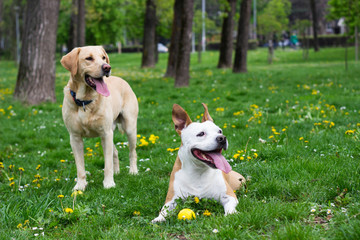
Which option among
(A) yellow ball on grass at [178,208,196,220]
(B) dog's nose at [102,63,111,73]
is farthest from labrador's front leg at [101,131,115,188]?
(A) yellow ball on grass at [178,208,196,220]

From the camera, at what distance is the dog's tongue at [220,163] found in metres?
3.69

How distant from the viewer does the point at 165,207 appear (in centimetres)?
389

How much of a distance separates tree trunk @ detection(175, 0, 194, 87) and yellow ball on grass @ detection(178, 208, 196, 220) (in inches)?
409

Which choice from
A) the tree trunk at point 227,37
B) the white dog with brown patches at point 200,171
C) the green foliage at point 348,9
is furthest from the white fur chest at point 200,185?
the tree trunk at point 227,37

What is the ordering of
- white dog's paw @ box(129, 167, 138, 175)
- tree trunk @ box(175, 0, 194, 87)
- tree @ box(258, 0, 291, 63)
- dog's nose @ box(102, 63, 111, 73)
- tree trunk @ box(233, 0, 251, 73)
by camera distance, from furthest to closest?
tree @ box(258, 0, 291, 63), tree trunk @ box(233, 0, 251, 73), tree trunk @ box(175, 0, 194, 87), white dog's paw @ box(129, 167, 138, 175), dog's nose @ box(102, 63, 111, 73)

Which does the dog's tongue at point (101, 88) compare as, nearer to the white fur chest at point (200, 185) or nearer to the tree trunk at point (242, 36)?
the white fur chest at point (200, 185)

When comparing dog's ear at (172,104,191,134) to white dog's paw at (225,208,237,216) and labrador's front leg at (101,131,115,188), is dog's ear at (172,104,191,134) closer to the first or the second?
white dog's paw at (225,208,237,216)

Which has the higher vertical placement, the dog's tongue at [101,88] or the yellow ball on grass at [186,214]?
the dog's tongue at [101,88]

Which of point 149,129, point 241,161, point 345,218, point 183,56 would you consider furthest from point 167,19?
point 345,218

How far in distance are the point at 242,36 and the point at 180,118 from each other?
49.7 feet

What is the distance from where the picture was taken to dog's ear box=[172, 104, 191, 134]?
4270 millimetres

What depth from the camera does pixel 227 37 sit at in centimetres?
2152

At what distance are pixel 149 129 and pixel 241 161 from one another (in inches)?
126

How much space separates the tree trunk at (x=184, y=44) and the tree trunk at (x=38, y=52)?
4092mm
